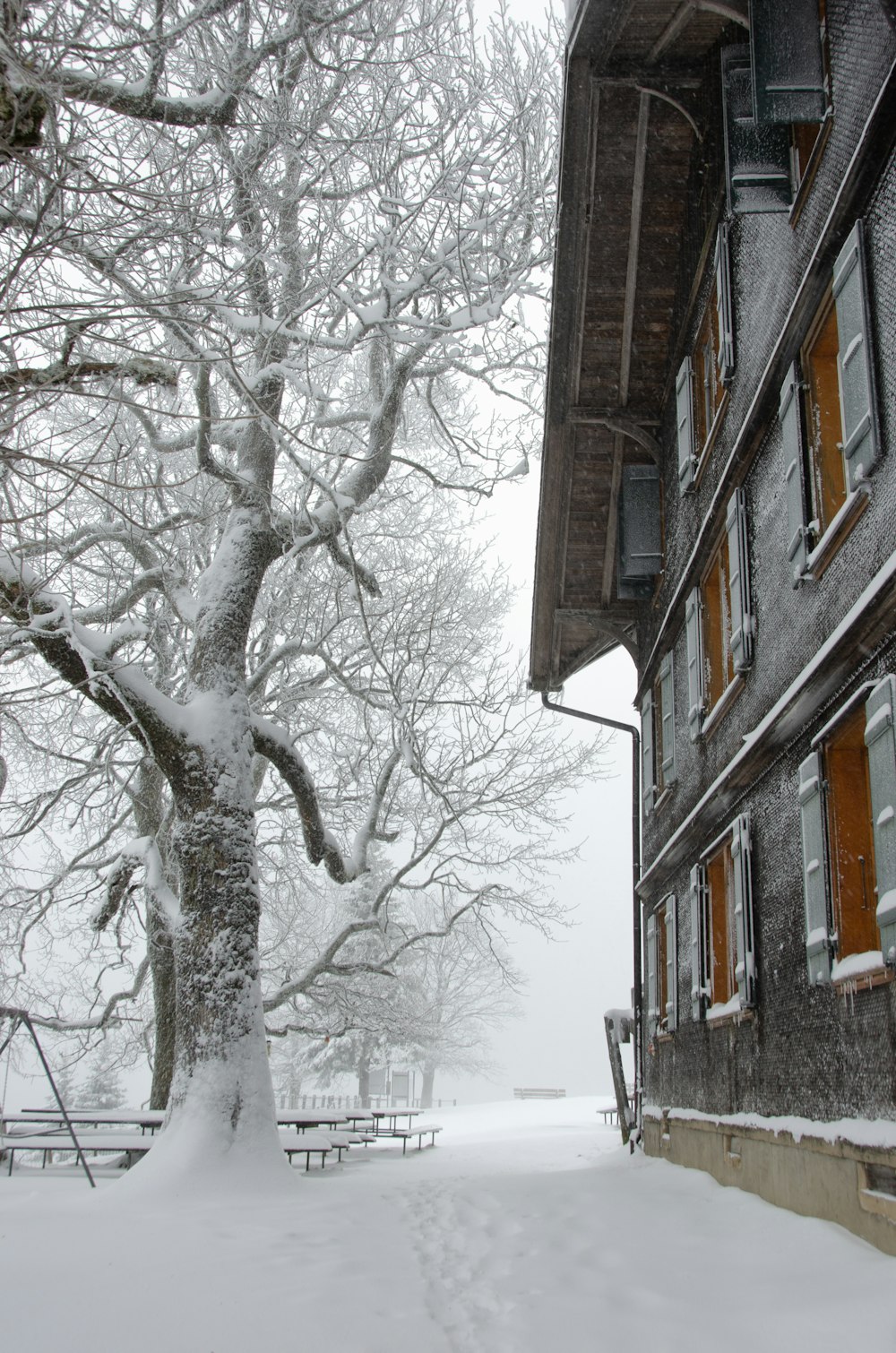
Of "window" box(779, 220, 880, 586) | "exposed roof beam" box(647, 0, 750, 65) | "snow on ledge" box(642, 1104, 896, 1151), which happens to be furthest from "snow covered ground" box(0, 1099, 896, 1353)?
"exposed roof beam" box(647, 0, 750, 65)

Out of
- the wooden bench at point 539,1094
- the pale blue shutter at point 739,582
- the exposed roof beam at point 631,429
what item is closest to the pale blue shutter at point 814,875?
the pale blue shutter at point 739,582

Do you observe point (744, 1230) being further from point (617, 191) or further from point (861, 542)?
point (617, 191)

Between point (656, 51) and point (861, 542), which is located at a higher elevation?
point (656, 51)

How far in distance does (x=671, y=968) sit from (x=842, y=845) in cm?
559

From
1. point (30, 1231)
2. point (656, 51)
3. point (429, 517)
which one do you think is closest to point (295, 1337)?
point (30, 1231)

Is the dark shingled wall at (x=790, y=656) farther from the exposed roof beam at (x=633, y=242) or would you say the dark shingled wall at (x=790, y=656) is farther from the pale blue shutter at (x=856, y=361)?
the exposed roof beam at (x=633, y=242)

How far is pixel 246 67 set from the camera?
268 inches

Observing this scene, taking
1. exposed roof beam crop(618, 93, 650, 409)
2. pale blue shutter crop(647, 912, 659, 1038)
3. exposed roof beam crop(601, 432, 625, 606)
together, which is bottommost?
pale blue shutter crop(647, 912, 659, 1038)

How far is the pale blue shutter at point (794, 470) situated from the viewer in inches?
264

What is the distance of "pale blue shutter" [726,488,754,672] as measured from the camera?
816 centimetres

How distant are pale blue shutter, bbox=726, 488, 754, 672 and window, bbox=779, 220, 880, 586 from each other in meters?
1.06

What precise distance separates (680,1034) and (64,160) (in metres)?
9.49

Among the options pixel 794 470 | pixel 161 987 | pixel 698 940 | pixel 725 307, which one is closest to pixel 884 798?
pixel 794 470

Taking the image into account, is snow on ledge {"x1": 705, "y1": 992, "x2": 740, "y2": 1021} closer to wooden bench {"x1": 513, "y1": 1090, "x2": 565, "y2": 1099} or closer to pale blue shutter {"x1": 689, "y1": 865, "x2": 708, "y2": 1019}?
pale blue shutter {"x1": 689, "y1": 865, "x2": 708, "y2": 1019}
